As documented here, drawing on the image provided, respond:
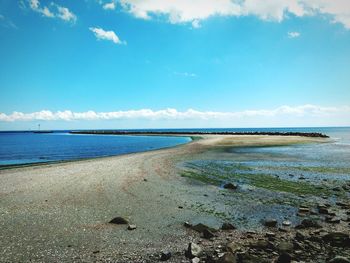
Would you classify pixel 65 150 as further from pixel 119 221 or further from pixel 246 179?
pixel 119 221

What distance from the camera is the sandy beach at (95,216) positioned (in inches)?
309

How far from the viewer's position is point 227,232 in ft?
30.1

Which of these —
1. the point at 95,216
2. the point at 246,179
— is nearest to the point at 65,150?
the point at 246,179

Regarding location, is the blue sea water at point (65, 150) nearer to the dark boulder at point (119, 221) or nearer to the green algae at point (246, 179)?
the green algae at point (246, 179)

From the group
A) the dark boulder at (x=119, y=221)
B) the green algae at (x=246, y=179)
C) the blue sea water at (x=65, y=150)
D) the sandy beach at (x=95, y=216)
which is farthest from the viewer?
the blue sea water at (x=65, y=150)

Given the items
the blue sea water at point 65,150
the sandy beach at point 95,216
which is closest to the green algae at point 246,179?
the sandy beach at point 95,216

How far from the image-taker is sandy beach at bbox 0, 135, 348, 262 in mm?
7836

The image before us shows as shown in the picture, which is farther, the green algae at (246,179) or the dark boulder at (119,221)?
the green algae at (246,179)

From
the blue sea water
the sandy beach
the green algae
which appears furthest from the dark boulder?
the blue sea water

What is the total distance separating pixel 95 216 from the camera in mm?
10906

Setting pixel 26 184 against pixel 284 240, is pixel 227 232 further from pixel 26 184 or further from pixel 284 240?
pixel 26 184

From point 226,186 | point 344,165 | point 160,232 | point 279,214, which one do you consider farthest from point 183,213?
point 344,165

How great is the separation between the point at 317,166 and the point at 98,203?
19.7 metres

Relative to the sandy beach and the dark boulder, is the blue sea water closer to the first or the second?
the sandy beach
